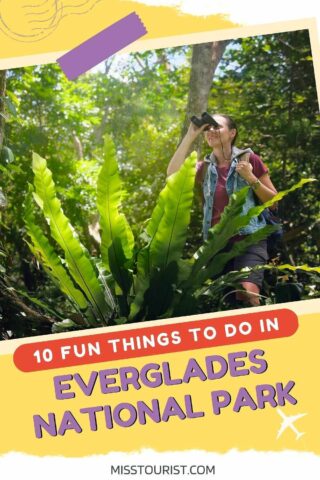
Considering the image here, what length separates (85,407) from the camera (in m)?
2.03

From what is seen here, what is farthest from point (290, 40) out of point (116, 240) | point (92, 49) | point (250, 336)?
point (250, 336)

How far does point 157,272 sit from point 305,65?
287 centimetres

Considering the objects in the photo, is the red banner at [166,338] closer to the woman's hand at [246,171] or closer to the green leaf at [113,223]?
the green leaf at [113,223]

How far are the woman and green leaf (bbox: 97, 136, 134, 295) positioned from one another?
0.48 m

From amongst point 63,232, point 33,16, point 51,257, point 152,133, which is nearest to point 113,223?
point 63,232

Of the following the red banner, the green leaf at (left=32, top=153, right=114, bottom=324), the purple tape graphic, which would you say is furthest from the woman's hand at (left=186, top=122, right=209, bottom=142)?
the red banner

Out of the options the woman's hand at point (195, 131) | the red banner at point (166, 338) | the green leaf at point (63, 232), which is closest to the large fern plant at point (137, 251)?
the green leaf at point (63, 232)

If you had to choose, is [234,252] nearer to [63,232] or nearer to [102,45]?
[63,232]

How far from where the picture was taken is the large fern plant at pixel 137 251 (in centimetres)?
240

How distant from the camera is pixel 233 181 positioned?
2834mm

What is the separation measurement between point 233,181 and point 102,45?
82 centimetres

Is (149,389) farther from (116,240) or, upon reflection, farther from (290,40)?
(290,40)

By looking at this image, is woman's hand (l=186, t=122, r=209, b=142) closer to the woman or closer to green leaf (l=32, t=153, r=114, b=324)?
the woman

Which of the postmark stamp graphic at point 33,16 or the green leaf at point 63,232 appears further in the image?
the postmark stamp graphic at point 33,16
